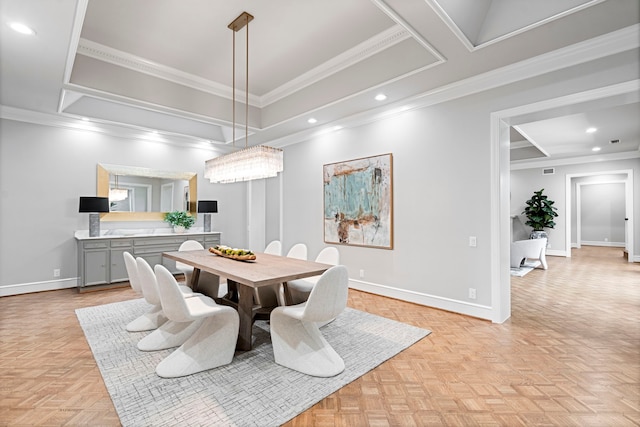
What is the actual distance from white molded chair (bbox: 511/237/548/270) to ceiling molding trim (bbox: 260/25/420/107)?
4824 mm

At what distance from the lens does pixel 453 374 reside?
7.68 ft

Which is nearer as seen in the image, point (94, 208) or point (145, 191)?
point (94, 208)

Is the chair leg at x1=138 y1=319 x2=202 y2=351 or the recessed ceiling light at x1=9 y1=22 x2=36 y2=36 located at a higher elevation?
the recessed ceiling light at x1=9 y1=22 x2=36 y2=36

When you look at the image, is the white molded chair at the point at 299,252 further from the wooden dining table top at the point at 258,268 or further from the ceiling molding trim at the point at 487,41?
the ceiling molding trim at the point at 487,41

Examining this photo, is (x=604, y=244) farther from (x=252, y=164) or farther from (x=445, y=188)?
(x=252, y=164)

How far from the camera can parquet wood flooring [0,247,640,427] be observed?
1.86 metres

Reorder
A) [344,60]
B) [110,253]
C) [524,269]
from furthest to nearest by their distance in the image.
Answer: [524,269]
[110,253]
[344,60]

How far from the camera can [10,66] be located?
120 inches

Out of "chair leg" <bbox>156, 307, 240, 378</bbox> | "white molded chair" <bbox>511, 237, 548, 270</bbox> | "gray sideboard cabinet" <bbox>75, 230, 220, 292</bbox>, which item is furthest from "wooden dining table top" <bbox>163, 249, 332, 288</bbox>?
"white molded chair" <bbox>511, 237, 548, 270</bbox>

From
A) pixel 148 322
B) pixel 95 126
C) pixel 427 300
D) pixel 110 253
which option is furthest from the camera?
pixel 95 126

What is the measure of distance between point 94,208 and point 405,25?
16.1 ft

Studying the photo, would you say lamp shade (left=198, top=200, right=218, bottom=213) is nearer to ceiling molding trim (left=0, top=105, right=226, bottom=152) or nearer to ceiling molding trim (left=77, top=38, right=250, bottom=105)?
ceiling molding trim (left=0, top=105, right=226, bottom=152)

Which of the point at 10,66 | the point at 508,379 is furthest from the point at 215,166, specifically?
the point at 508,379

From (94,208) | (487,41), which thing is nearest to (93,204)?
(94,208)
